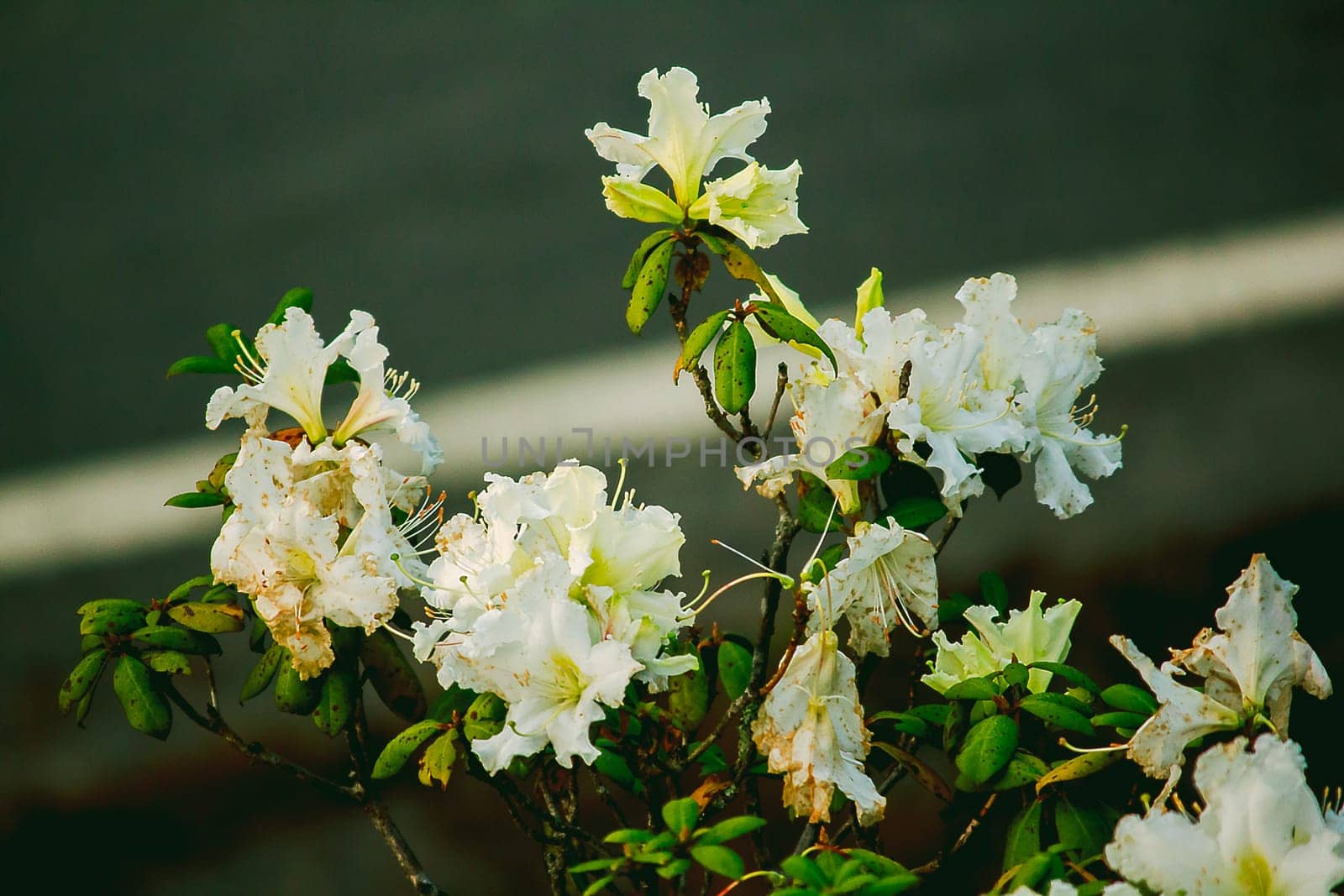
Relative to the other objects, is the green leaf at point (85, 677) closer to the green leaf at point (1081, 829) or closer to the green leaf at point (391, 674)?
the green leaf at point (391, 674)

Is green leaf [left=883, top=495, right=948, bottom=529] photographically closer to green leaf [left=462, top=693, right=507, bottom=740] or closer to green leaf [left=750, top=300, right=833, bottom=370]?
green leaf [left=750, top=300, right=833, bottom=370]

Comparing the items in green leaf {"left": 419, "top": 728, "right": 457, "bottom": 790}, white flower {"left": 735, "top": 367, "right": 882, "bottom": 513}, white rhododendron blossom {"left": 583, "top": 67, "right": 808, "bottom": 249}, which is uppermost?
white rhododendron blossom {"left": 583, "top": 67, "right": 808, "bottom": 249}

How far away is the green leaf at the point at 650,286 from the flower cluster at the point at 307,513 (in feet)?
0.74

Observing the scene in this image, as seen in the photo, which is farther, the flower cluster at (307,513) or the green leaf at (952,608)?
the green leaf at (952,608)

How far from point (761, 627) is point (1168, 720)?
0.35 meters

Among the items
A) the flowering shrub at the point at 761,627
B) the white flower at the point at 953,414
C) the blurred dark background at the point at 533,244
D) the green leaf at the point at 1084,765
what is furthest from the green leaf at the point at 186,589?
→ the blurred dark background at the point at 533,244

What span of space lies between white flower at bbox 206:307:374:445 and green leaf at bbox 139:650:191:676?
21 cm

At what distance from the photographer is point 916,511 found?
943 millimetres

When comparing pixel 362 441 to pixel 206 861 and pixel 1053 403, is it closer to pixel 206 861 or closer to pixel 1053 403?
pixel 1053 403

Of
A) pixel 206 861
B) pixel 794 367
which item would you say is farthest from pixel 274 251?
pixel 206 861

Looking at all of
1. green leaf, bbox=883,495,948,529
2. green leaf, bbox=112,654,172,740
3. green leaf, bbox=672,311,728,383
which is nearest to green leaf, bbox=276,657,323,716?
green leaf, bbox=112,654,172,740

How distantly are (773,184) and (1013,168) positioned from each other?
1443mm

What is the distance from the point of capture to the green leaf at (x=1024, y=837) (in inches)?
34.9

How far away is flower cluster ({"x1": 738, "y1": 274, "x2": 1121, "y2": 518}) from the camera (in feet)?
2.97
